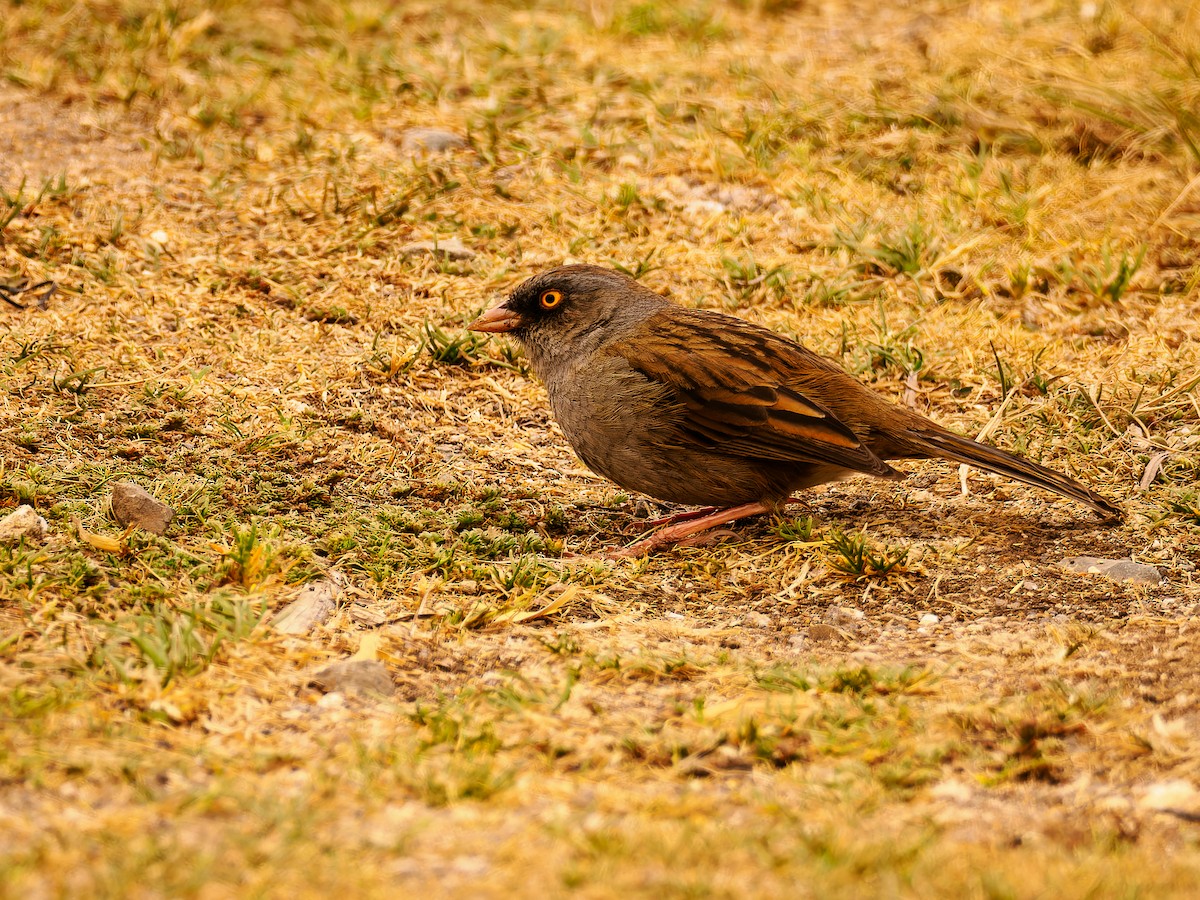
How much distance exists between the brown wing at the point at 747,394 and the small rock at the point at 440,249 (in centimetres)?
191

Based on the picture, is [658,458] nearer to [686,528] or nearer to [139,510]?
[686,528]

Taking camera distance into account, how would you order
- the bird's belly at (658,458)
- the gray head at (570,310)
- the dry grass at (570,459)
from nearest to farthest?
the dry grass at (570,459)
the bird's belly at (658,458)
the gray head at (570,310)

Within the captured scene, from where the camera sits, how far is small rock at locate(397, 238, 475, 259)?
6.94m

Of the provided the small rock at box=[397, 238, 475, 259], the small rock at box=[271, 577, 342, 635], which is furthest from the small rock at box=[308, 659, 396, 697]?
the small rock at box=[397, 238, 475, 259]

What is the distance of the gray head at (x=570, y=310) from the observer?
554 centimetres

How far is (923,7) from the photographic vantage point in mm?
10094

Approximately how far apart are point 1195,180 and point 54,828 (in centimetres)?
681

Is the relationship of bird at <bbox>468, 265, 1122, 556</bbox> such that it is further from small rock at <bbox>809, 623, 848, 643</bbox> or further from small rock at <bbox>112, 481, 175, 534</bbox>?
small rock at <bbox>112, 481, 175, 534</bbox>

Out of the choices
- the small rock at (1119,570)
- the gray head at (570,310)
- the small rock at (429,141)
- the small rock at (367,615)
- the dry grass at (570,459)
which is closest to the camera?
the dry grass at (570,459)

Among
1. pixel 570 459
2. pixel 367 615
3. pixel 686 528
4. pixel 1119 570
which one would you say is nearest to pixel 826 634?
pixel 686 528

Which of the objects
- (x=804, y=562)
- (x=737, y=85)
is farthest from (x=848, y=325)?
(x=737, y=85)

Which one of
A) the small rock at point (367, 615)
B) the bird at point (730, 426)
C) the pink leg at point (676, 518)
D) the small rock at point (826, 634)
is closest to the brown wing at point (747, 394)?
the bird at point (730, 426)

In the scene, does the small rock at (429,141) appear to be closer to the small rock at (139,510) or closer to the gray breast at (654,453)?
the gray breast at (654,453)

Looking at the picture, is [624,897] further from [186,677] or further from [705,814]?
[186,677]
